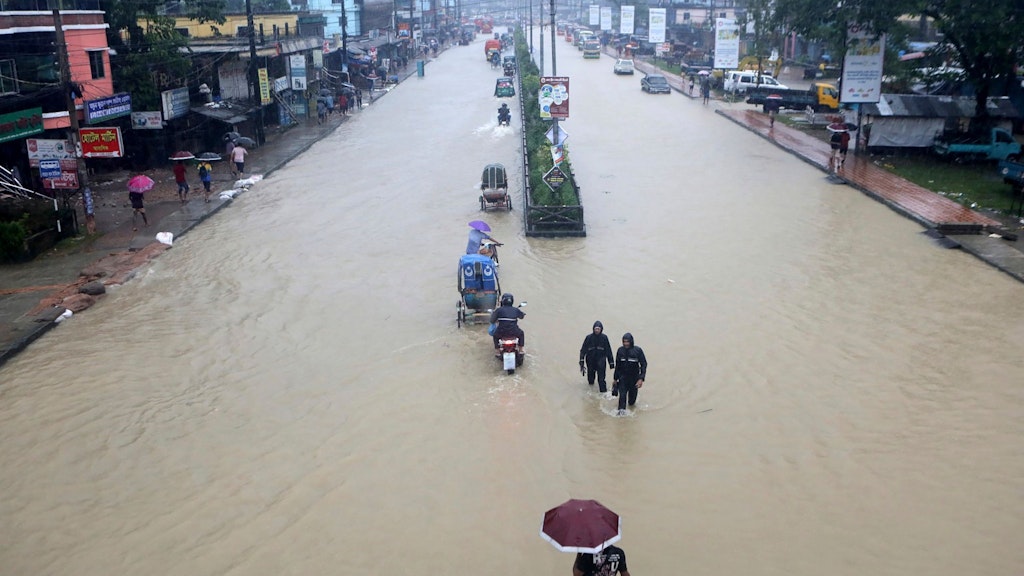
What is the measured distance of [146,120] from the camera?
28297mm

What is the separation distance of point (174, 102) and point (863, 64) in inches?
897

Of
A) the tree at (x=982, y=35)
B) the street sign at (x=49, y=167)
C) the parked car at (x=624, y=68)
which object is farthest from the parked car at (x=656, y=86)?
the street sign at (x=49, y=167)

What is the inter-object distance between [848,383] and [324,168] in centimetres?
2204

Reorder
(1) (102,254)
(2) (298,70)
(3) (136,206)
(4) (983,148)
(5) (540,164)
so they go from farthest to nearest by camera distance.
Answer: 1. (2) (298,70)
2. (4) (983,148)
3. (5) (540,164)
4. (3) (136,206)
5. (1) (102,254)

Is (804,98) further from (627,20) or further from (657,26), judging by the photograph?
(627,20)

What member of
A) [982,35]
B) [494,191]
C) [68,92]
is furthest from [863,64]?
[68,92]

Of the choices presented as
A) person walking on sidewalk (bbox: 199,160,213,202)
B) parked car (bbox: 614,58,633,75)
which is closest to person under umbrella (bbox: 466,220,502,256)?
person walking on sidewalk (bbox: 199,160,213,202)

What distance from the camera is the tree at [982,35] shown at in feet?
85.1

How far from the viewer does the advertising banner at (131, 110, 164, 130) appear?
28.2 m

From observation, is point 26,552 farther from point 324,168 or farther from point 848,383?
point 324,168

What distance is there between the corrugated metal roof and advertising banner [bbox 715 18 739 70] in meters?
17.2

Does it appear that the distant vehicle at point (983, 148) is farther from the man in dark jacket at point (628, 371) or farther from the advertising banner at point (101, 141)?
the advertising banner at point (101, 141)

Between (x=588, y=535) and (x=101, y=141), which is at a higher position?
(x=101, y=141)

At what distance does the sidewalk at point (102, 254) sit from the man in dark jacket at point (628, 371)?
9.52 m
